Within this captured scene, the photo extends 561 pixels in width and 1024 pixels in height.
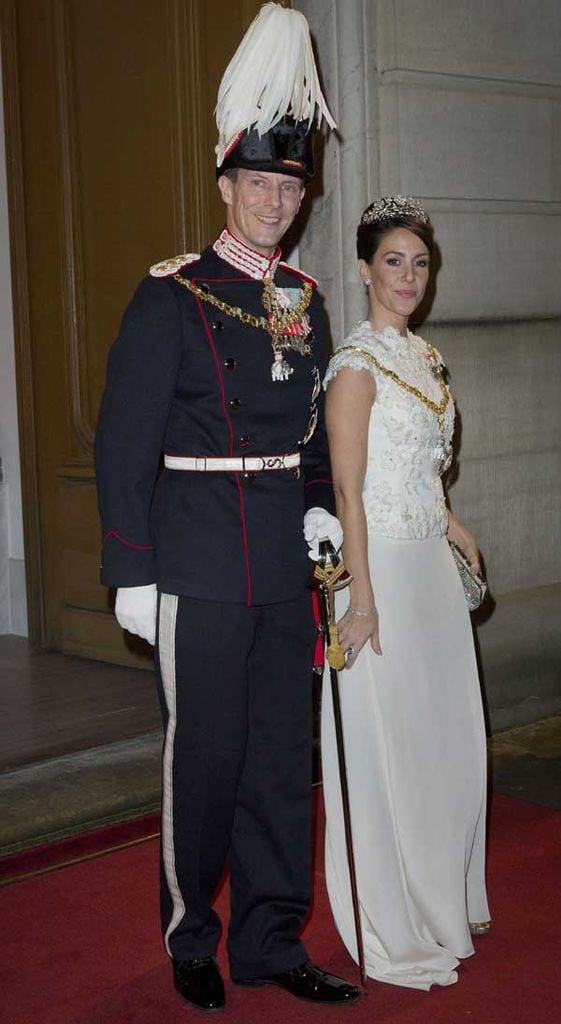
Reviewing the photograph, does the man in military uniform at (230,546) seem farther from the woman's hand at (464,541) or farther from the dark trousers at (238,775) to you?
the woman's hand at (464,541)

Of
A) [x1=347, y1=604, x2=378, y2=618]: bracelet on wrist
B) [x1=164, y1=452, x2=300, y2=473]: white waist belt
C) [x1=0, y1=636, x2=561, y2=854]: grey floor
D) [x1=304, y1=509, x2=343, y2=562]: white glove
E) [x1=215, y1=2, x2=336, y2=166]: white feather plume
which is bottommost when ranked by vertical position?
[x1=0, y1=636, x2=561, y2=854]: grey floor

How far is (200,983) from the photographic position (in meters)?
2.53

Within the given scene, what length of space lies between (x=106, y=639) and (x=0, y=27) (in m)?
2.45

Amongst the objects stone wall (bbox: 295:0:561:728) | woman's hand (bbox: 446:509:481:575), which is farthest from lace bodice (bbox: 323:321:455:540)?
stone wall (bbox: 295:0:561:728)

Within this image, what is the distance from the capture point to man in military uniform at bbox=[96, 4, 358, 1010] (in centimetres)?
240

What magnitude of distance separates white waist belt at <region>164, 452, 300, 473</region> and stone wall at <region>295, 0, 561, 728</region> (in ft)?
4.97

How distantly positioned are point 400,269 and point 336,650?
782 millimetres

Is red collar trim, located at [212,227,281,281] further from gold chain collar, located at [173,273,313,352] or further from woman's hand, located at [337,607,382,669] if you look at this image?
woman's hand, located at [337,607,382,669]

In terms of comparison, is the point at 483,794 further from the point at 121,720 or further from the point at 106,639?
the point at 106,639

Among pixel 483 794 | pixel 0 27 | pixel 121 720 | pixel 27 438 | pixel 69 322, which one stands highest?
pixel 0 27

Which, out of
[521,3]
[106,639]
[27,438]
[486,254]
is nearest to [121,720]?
[106,639]

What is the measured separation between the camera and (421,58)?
402cm

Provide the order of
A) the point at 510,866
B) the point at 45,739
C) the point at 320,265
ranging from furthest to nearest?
the point at 45,739 < the point at 320,265 < the point at 510,866

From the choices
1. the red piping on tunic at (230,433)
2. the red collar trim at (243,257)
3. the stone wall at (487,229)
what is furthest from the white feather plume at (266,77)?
the stone wall at (487,229)
